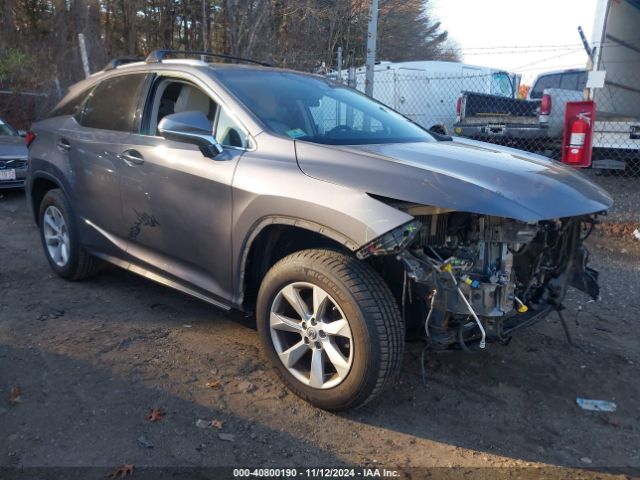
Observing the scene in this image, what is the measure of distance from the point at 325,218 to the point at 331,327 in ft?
1.82

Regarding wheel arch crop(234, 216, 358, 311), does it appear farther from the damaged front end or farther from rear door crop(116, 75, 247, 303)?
the damaged front end

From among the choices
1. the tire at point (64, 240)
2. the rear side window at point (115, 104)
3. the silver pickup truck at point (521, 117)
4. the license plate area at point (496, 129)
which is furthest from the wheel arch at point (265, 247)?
the license plate area at point (496, 129)

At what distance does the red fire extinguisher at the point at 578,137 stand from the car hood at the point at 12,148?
7577mm

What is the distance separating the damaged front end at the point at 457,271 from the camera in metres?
2.69

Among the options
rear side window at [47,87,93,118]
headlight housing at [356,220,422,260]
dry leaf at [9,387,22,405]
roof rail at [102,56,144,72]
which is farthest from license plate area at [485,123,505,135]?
dry leaf at [9,387,22,405]

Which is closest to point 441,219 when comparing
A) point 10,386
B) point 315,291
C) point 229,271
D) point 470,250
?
point 470,250

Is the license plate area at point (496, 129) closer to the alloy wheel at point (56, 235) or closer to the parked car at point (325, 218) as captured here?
the parked car at point (325, 218)

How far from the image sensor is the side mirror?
3.17 meters

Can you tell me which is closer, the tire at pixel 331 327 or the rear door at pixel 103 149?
the tire at pixel 331 327

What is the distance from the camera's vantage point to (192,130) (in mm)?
3201

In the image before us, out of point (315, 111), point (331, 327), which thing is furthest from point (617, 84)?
point (331, 327)

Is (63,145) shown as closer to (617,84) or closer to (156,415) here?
(156,415)

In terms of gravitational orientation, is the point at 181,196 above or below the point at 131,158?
below

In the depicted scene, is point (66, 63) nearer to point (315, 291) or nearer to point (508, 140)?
point (508, 140)
